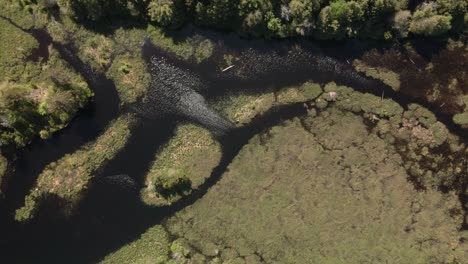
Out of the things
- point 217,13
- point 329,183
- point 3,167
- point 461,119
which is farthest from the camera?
point 3,167

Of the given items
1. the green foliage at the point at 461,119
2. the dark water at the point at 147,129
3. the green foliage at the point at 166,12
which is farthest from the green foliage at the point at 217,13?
the green foliage at the point at 461,119

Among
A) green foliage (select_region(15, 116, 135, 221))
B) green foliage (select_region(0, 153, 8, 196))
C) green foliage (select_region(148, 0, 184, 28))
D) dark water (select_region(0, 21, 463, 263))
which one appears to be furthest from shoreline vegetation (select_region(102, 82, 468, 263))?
green foliage (select_region(0, 153, 8, 196))

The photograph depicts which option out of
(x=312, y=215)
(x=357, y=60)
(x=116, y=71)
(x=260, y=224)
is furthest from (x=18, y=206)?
(x=357, y=60)

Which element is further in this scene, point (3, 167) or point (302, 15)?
point (3, 167)

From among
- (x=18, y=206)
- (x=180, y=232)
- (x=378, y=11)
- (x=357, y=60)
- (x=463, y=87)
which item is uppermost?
(x=378, y=11)

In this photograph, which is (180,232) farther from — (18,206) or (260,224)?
(18,206)

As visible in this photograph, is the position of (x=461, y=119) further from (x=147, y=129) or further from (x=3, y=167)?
(x=3, y=167)

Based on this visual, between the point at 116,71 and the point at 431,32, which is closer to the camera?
the point at 431,32

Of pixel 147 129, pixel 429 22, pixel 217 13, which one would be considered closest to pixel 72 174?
pixel 147 129
